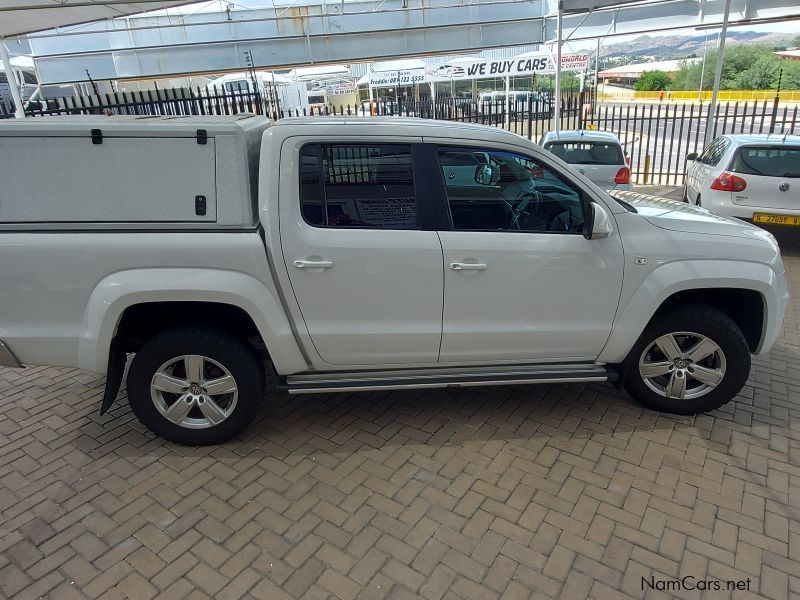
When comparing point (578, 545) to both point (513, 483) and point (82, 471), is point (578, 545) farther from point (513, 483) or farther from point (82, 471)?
point (82, 471)

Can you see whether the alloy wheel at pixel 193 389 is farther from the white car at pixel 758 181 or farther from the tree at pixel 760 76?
the tree at pixel 760 76

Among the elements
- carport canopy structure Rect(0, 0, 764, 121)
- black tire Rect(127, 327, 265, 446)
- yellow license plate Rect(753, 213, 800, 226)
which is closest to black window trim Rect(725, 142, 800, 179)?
yellow license plate Rect(753, 213, 800, 226)

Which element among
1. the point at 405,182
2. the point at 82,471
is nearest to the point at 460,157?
the point at 405,182

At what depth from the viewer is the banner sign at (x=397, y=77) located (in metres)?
17.9

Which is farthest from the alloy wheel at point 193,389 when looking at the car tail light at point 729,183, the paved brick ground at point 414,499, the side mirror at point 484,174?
the car tail light at point 729,183

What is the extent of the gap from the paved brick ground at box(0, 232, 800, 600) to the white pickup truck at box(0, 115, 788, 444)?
0.39 meters

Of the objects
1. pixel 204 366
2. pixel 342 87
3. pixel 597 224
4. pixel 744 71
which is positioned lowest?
pixel 204 366

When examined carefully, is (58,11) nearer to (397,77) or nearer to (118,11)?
(118,11)

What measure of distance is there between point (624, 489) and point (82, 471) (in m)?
3.22

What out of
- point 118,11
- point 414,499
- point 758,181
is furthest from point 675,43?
point 414,499

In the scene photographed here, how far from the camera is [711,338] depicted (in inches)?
135

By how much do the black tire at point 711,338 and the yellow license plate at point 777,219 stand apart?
14.3 ft

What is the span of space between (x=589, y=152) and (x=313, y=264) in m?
6.43

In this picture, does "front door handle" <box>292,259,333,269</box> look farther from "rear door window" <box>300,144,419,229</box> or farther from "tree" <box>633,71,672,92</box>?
"tree" <box>633,71,672,92</box>
